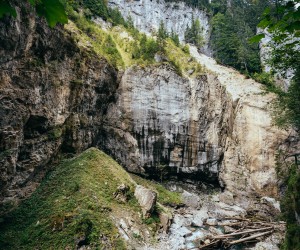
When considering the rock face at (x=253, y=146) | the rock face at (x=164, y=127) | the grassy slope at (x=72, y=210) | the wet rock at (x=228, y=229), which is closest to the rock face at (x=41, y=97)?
the grassy slope at (x=72, y=210)

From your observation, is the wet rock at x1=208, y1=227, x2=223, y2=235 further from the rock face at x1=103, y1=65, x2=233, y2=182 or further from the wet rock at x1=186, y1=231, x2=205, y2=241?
the rock face at x1=103, y1=65, x2=233, y2=182

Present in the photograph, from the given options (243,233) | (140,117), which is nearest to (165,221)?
(243,233)

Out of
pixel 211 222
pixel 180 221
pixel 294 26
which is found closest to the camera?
pixel 294 26

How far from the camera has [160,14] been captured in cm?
6756

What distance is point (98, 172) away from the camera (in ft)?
67.3

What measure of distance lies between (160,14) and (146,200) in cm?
5918

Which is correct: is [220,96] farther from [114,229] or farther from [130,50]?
[114,229]

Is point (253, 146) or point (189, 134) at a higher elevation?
point (189, 134)

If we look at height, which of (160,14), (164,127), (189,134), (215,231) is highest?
(160,14)

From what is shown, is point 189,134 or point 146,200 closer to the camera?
point 146,200

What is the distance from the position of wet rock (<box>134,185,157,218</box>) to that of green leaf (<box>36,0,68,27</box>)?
58.8 feet

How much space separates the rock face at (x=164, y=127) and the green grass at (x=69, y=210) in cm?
788

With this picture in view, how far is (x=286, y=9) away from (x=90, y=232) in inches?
581

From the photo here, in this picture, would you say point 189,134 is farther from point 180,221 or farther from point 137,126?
point 180,221
